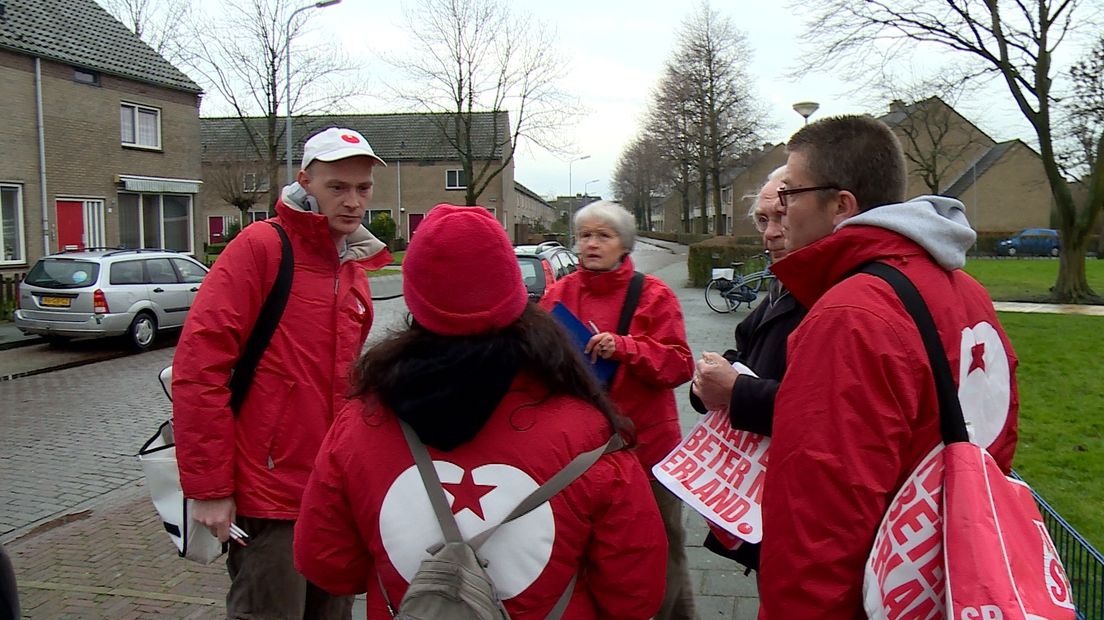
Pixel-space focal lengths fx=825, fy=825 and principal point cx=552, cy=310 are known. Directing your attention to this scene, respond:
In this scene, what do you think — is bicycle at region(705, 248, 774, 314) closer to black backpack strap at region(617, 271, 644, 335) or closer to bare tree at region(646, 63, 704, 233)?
black backpack strap at region(617, 271, 644, 335)

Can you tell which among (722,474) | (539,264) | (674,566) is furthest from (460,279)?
(539,264)

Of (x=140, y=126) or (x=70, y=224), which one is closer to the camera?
(x=70, y=224)

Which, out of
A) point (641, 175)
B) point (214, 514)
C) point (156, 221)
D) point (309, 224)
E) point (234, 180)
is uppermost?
point (641, 175)

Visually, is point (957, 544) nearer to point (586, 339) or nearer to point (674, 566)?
point (586, 339)

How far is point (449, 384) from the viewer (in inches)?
62.2

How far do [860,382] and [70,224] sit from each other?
24148mm

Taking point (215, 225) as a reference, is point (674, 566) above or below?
below

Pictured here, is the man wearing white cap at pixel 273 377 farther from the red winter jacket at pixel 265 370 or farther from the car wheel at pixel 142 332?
the car wheel at pixel 142 332

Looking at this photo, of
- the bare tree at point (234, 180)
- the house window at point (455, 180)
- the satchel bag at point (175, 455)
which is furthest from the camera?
the house window at point (455, 180)

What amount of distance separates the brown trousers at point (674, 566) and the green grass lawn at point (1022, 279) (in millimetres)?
18473

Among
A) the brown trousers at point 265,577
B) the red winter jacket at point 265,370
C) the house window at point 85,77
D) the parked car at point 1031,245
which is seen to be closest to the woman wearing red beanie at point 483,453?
the red winter jacket at point 265,370

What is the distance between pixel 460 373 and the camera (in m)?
1.59

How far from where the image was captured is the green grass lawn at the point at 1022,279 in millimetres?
20031

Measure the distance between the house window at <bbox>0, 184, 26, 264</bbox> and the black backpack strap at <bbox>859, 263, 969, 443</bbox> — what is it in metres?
22.8
